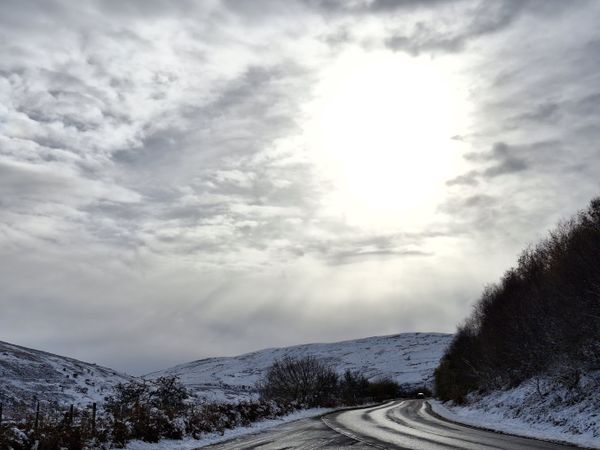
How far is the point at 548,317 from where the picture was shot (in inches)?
1467

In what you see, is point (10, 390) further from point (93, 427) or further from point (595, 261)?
point (595, 261)

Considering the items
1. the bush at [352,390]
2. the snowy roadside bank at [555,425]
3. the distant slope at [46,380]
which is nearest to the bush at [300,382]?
the bush at [352,390]

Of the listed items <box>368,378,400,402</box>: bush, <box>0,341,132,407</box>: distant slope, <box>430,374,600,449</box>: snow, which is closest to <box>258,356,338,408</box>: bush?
<box>0,341,132,407</box>: distant slope

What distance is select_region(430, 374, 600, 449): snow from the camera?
2217 cm

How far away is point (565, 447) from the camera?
57.9 feet

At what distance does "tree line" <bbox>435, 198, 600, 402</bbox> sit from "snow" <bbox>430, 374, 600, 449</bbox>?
141 centimetres

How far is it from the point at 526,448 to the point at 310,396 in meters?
60.7

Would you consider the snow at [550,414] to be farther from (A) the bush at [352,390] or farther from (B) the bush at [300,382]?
(A) the bush at [352,390]

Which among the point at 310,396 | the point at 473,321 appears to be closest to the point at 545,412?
the point at 310,396

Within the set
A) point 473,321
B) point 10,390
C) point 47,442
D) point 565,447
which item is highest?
point 473,321

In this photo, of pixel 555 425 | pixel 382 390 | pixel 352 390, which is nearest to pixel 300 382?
pixel 352 390

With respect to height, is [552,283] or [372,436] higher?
[552,283]

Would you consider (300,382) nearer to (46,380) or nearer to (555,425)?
(46,380)

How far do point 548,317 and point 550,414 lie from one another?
9552 mm
